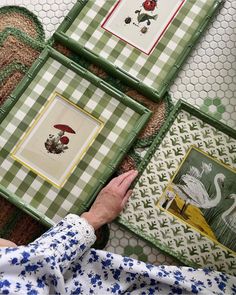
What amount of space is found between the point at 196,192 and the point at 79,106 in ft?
1.16

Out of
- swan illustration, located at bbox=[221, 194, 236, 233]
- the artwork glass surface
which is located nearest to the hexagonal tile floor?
the artwork glass surface

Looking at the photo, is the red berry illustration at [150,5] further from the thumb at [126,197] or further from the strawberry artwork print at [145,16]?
the thumb at [126,197]

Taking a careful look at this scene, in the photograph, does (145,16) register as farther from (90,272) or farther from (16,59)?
(90,272)

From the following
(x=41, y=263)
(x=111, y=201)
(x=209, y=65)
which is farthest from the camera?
(x=209, y=65)

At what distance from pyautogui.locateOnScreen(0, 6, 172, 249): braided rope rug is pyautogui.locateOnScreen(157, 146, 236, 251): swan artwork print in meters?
0.11

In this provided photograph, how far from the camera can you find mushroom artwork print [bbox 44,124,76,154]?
44.9 inches

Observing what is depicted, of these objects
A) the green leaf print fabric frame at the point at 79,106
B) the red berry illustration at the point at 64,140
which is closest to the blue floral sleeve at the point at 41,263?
the green leaf print fabric frame at the point at 79,106

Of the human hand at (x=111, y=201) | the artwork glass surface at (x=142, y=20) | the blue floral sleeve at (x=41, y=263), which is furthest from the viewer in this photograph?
the artwork glass surface at (x=142, y=20)

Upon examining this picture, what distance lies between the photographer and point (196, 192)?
1125 millimetres

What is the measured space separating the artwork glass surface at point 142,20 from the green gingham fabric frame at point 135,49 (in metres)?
0.01

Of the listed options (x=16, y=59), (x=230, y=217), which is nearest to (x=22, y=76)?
(x=16, y=59)

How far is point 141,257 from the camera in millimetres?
1111

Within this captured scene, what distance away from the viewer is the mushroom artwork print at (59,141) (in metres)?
1.14

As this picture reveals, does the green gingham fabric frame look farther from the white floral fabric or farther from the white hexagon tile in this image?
the white floral fabric
